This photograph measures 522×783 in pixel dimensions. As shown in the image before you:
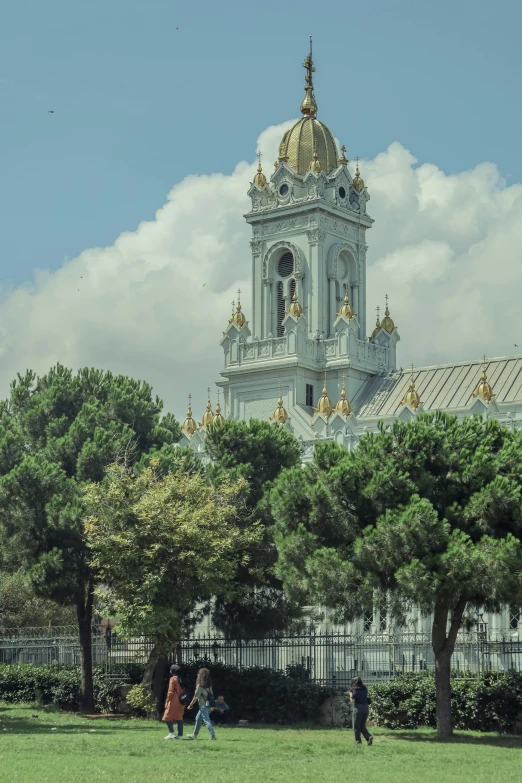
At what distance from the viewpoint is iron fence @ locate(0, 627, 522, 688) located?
35.5 m

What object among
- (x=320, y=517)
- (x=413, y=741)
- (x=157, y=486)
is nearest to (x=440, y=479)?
(x=320, y=517)

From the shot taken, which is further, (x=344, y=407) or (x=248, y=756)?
(x=344, y=407)

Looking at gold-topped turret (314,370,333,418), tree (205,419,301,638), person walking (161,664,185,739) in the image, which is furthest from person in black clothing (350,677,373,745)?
gold-topped turret (314,370,333,418)

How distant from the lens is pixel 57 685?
42.4m

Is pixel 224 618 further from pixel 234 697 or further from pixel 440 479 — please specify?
pixel 440 479

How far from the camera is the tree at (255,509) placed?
136 ft

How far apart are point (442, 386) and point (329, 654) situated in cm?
4650

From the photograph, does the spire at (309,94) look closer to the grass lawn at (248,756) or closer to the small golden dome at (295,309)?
the small golden dome at (295,309)

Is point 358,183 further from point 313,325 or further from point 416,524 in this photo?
point 416,524

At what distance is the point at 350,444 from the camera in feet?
249

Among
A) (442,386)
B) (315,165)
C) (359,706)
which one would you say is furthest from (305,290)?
(359,706)

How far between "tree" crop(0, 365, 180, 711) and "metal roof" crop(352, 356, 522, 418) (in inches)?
1223

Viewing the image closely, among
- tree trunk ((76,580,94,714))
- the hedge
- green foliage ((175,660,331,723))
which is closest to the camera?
the hedge

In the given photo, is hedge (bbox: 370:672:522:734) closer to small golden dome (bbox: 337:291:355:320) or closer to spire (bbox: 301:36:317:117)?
small golden dome (bbox: 337:291:355:320)
